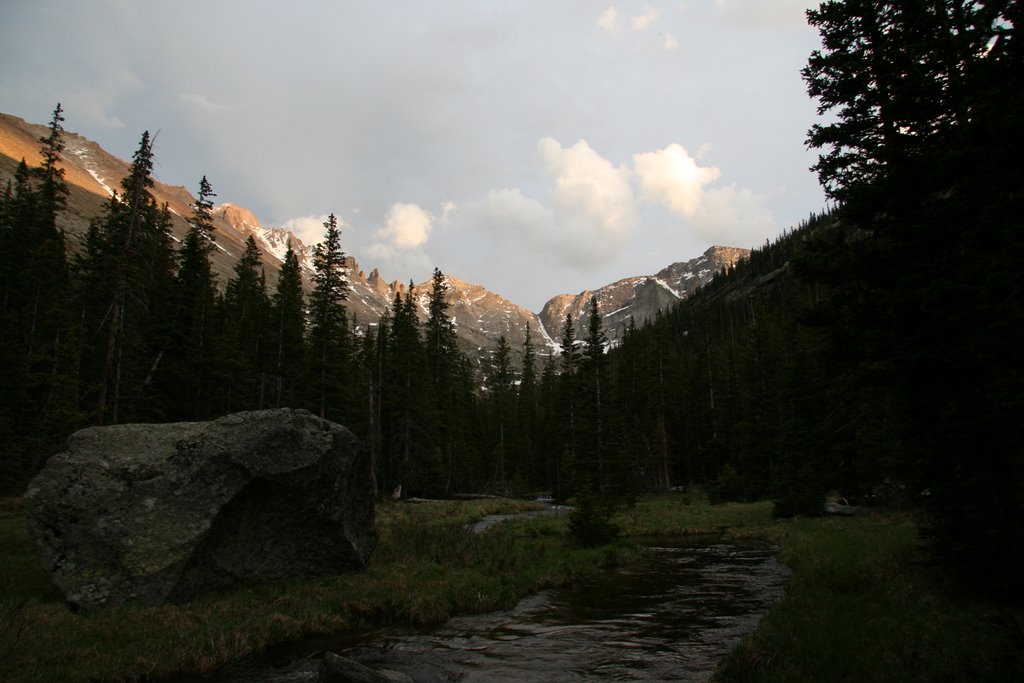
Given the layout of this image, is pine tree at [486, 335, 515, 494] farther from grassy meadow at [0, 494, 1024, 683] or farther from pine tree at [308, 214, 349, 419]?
grassy meadow at [0, 494, 1024, 683]

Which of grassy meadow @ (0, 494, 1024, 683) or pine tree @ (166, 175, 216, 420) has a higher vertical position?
pine tree @ (166, 175, 216, 420)

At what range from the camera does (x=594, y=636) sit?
12352 millimetres

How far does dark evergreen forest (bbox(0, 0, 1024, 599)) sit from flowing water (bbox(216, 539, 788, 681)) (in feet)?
16.9

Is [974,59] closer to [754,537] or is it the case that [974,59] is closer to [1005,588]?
[1005,588]

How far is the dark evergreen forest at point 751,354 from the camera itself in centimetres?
1001

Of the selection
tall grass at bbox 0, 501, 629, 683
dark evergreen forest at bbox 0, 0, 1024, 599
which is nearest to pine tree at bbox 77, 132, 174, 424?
dark evergreen forest at bbox 0, 0, 1024, 599


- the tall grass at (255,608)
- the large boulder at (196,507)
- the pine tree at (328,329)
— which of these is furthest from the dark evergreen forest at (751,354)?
the large boulder at (196,507)

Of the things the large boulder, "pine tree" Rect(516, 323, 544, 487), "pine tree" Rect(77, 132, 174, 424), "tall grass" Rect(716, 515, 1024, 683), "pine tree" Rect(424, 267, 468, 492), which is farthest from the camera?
"pine tree" Rect(516, 323, 544, 487)

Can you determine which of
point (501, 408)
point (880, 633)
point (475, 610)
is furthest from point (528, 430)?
point (880, 633)

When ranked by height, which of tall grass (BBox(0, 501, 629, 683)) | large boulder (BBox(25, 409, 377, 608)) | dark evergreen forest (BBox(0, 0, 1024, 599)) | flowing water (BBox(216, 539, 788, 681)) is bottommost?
flowing water (BBox(216, 539, 788, 681))

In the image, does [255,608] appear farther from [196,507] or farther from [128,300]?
[128,300]

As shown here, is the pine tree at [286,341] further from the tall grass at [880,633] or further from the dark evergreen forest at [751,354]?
the tall grass at [880,633]

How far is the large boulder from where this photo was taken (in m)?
11.5

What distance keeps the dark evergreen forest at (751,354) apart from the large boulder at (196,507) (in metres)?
12.4
